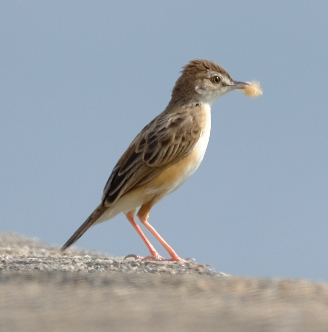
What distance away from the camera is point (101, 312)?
4.82 metres

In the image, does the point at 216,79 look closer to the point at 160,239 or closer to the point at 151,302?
the point at 160,239

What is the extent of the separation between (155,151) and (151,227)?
47.3 inches

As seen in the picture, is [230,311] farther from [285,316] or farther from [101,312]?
[101,312]

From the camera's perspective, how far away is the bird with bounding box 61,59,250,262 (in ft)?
29.8

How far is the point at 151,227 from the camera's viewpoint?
31.4 feet

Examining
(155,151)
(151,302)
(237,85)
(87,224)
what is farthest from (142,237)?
(151,302)

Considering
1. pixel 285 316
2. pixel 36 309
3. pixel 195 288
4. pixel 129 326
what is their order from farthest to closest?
pixel 195 288 < pixel 36 309 < pixel 285 316 < pixel 129 326

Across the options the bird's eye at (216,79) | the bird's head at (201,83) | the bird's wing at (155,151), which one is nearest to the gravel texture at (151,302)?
the bird's wing at (155,151)

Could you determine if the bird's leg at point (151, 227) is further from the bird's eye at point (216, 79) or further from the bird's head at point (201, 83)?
the bird's eye at point (216, 79)

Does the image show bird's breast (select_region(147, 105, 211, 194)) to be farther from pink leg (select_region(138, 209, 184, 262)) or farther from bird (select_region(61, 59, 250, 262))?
pink leg (select_region(138, 209, 184, 262))

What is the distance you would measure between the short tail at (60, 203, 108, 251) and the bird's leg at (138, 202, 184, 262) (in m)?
0.54

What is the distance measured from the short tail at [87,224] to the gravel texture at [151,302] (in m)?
1.32

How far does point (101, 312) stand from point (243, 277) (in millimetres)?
2540

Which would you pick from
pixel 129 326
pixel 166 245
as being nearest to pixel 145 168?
pixel 166 245
